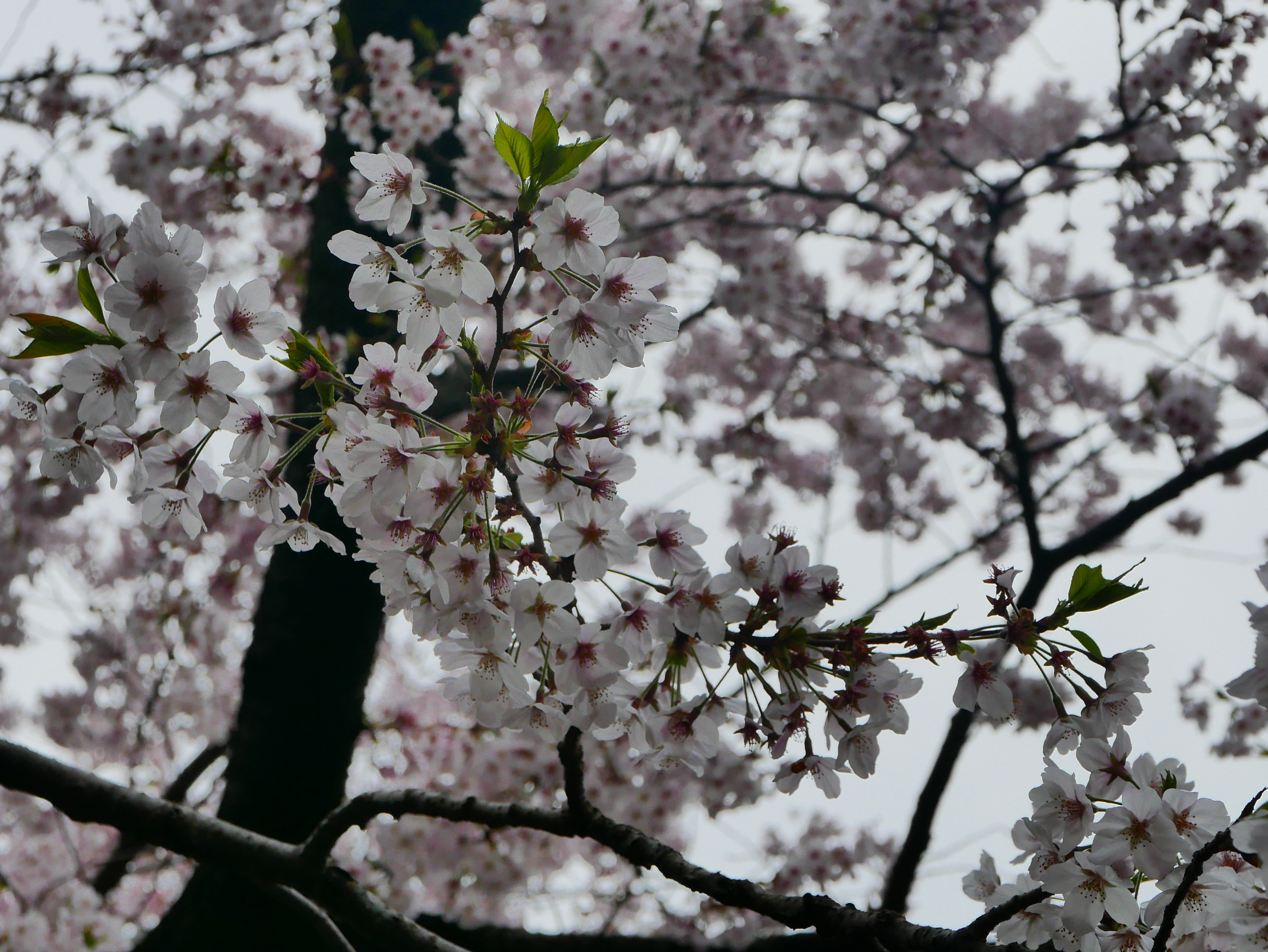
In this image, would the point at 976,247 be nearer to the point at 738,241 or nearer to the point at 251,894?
the point at 738,241

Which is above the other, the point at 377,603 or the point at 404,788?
the point at 377,603

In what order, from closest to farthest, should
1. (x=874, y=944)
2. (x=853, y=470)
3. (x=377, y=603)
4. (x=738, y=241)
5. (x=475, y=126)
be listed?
(x=874, y=944) → (x=377, y=603) → (x=475, y=126) → (x=738, y=241) → (x=853, y=470)

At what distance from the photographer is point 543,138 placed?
1420 mm

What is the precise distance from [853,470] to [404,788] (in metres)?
6.14

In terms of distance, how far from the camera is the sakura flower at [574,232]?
4.71 feet

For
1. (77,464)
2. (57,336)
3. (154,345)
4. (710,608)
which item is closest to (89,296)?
(57,336)

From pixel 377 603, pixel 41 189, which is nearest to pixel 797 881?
pixel 377 603

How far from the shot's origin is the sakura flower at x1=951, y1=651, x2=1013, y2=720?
1.65 metres

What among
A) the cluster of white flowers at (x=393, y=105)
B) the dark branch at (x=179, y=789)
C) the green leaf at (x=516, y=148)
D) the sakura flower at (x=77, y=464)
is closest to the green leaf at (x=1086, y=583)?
the green leaf at (x=516, y=148)

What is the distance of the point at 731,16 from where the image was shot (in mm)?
5523

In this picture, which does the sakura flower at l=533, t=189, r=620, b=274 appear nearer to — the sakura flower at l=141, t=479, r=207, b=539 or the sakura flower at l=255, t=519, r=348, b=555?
the sakura flower at l=255, t=519, r=348, b=555

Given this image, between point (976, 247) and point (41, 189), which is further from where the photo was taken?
point (41, 189)

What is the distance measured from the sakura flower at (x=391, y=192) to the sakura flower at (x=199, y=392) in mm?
350

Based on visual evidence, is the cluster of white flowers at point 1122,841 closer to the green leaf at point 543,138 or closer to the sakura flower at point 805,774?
the sakura flower at point 805,774
